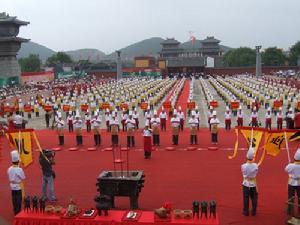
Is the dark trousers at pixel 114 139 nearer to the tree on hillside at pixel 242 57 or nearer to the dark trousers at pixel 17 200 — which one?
the dark trousers at pixel 17 200

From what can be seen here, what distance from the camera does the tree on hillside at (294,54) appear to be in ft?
241

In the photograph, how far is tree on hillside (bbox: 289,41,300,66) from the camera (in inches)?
2886

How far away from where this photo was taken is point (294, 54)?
243ft

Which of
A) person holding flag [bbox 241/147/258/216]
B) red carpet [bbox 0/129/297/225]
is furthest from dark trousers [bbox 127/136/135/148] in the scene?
person holding flag [bbox 241/147/258/216]

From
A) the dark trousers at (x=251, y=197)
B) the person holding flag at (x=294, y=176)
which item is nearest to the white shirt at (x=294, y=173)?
the person holding flag at (x=294, y=176)

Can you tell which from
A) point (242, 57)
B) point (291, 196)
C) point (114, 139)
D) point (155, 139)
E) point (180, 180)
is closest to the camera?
point (291, 196)

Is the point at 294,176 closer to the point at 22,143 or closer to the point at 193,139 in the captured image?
the point at 22,143

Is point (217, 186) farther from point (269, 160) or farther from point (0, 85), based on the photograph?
point (0, 85)

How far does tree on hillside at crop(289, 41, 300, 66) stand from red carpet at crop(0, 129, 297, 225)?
209 ft

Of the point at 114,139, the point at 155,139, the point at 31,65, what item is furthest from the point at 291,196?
the point at 31,65

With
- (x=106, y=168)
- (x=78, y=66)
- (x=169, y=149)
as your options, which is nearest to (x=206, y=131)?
(x=169, y=149)

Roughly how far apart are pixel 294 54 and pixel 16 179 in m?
73.1

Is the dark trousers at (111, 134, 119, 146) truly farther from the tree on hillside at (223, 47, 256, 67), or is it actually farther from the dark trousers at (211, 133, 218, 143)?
the tree on hillside at (223, 47, 256, 67)

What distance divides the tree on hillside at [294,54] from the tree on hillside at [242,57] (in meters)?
6.61
